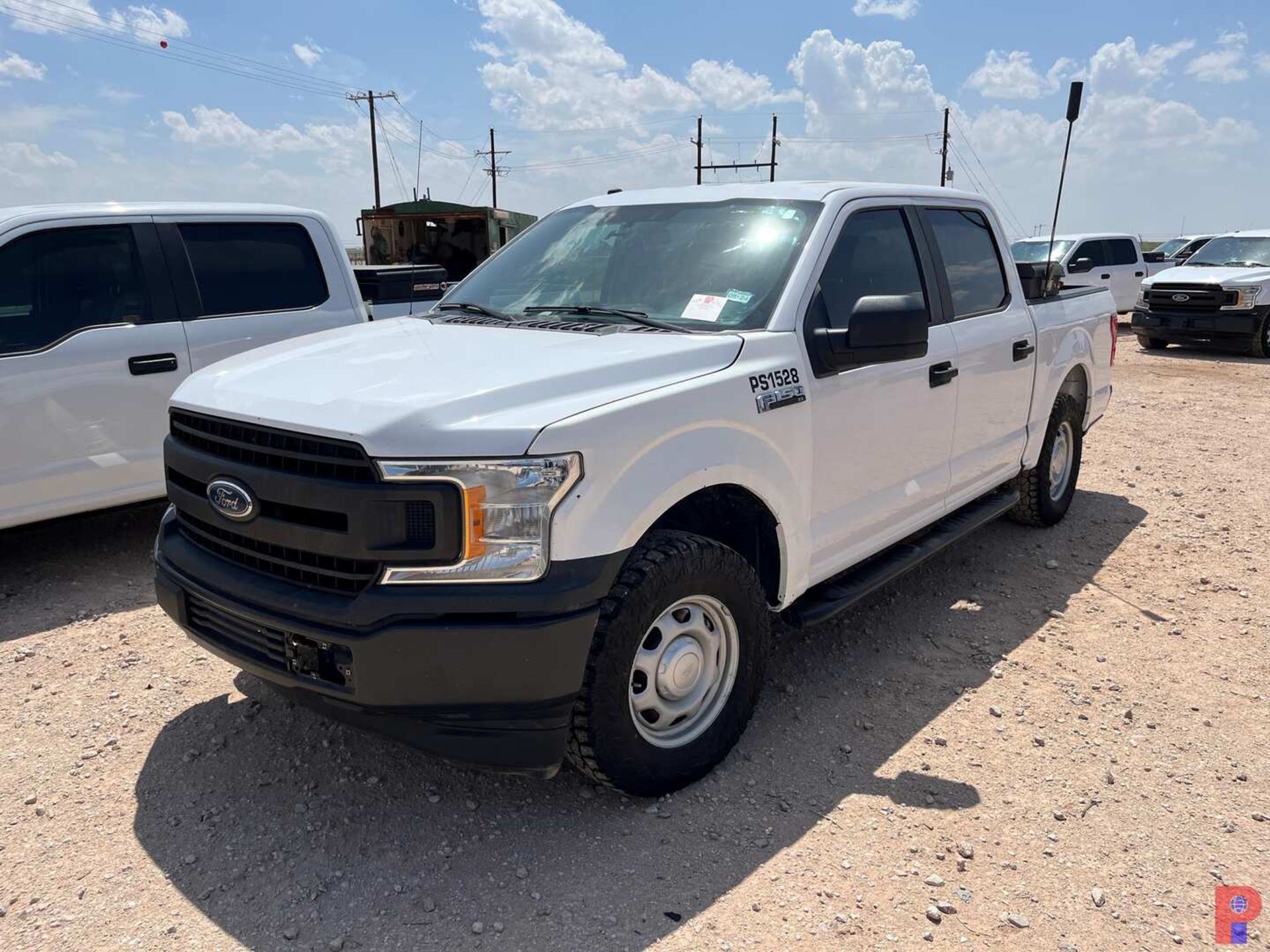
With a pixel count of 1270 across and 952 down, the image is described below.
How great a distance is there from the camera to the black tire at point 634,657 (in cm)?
271

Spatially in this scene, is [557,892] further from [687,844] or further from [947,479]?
[947,479]

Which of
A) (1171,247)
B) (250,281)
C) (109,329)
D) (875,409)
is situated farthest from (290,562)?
(1171,247)

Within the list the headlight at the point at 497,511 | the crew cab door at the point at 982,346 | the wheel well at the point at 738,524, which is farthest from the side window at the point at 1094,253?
the headlight at the point at 497,511

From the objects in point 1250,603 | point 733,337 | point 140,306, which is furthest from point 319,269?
point 1250,603

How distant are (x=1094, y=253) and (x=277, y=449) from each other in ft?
61.6

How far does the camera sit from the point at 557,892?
2.68 meters

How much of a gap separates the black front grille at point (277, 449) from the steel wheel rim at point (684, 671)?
96 cm

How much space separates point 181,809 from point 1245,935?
3.07 m

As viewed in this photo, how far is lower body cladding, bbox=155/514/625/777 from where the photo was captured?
8.21 feet

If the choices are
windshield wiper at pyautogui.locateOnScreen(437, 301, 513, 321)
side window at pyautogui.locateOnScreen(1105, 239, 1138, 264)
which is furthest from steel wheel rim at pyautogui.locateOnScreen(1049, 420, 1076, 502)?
side window at pyautogui.locateOnScreen(1105, 239, 1138, 264)

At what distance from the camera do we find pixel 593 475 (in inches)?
102

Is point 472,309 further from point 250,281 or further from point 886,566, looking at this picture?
point 250,281

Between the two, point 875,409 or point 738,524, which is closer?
point 738,524

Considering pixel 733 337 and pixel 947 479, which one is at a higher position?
pixel 733 337
